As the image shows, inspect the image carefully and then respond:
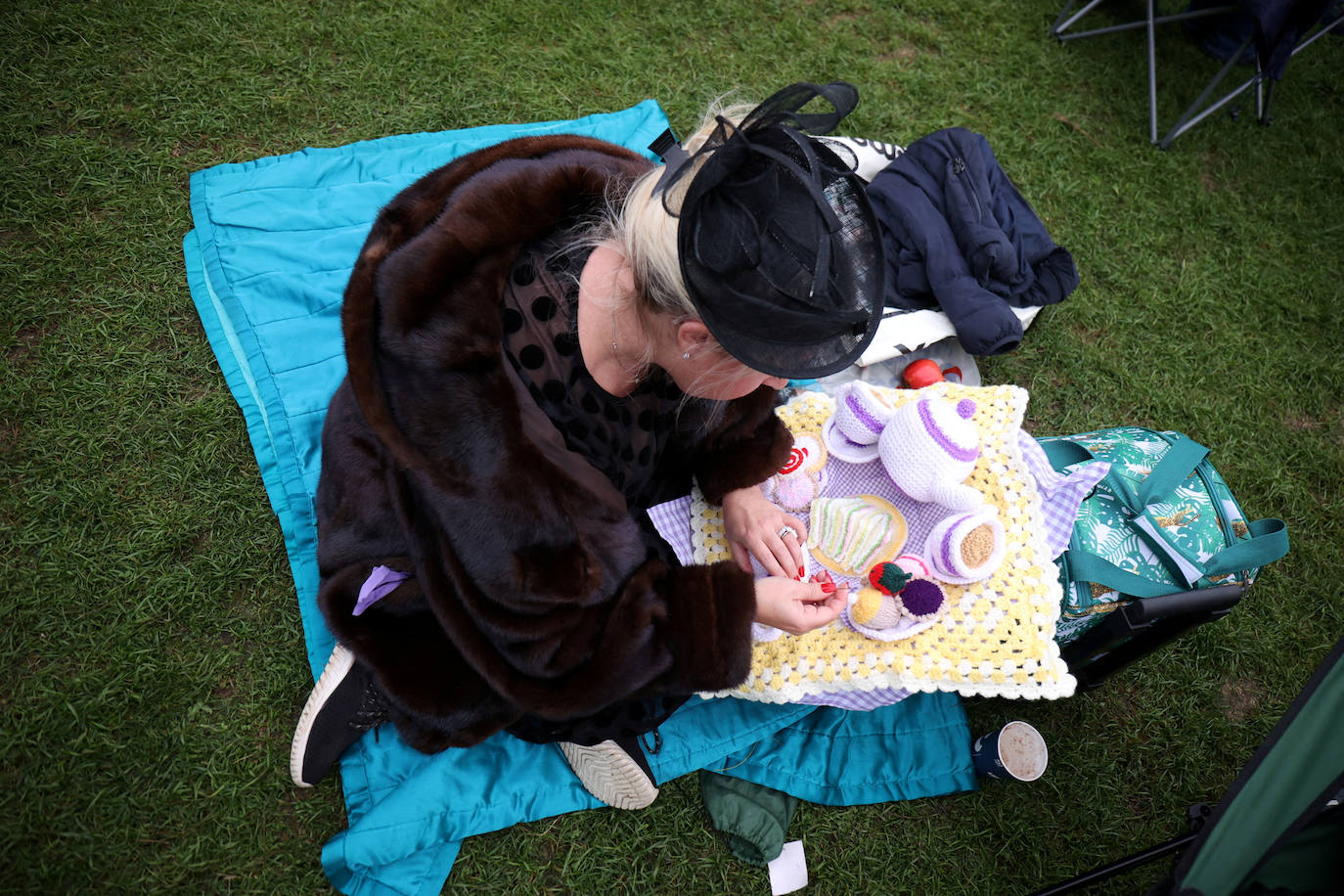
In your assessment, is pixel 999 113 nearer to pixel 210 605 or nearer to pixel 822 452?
pixel 822 452

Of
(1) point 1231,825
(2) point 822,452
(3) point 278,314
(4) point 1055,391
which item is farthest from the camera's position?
(4) point 1055,391

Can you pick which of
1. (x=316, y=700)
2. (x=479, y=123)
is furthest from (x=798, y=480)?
(x=479, y=123)

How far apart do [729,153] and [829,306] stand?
292 mm

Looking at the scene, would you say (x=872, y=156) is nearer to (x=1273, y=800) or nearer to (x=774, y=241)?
(x=774, y=241)

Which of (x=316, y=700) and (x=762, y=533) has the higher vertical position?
(x=762, y=533)

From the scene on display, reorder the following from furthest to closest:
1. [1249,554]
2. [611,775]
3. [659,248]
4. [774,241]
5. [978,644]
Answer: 1. [611,775]
2. [1249,554]
3. [978,644]
4. [659,248]
5. [774,241]

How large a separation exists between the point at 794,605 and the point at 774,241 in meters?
0.97

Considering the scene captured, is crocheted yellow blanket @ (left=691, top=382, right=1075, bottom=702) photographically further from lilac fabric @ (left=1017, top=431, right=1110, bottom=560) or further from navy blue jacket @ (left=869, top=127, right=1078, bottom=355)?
navy blue jacket @ (left=869, top=127, right=1078, bottom=355)

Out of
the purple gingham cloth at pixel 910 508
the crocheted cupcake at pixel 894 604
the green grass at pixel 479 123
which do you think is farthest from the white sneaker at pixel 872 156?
the crocheted cupcake at pixel 894 604

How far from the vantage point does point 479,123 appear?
3.19 meters

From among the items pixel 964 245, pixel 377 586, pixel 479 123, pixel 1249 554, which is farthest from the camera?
pixel 479 123

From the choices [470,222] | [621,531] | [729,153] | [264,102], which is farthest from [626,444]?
[264,102]

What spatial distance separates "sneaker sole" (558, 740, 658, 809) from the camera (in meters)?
2.09

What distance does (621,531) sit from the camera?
1634mm
